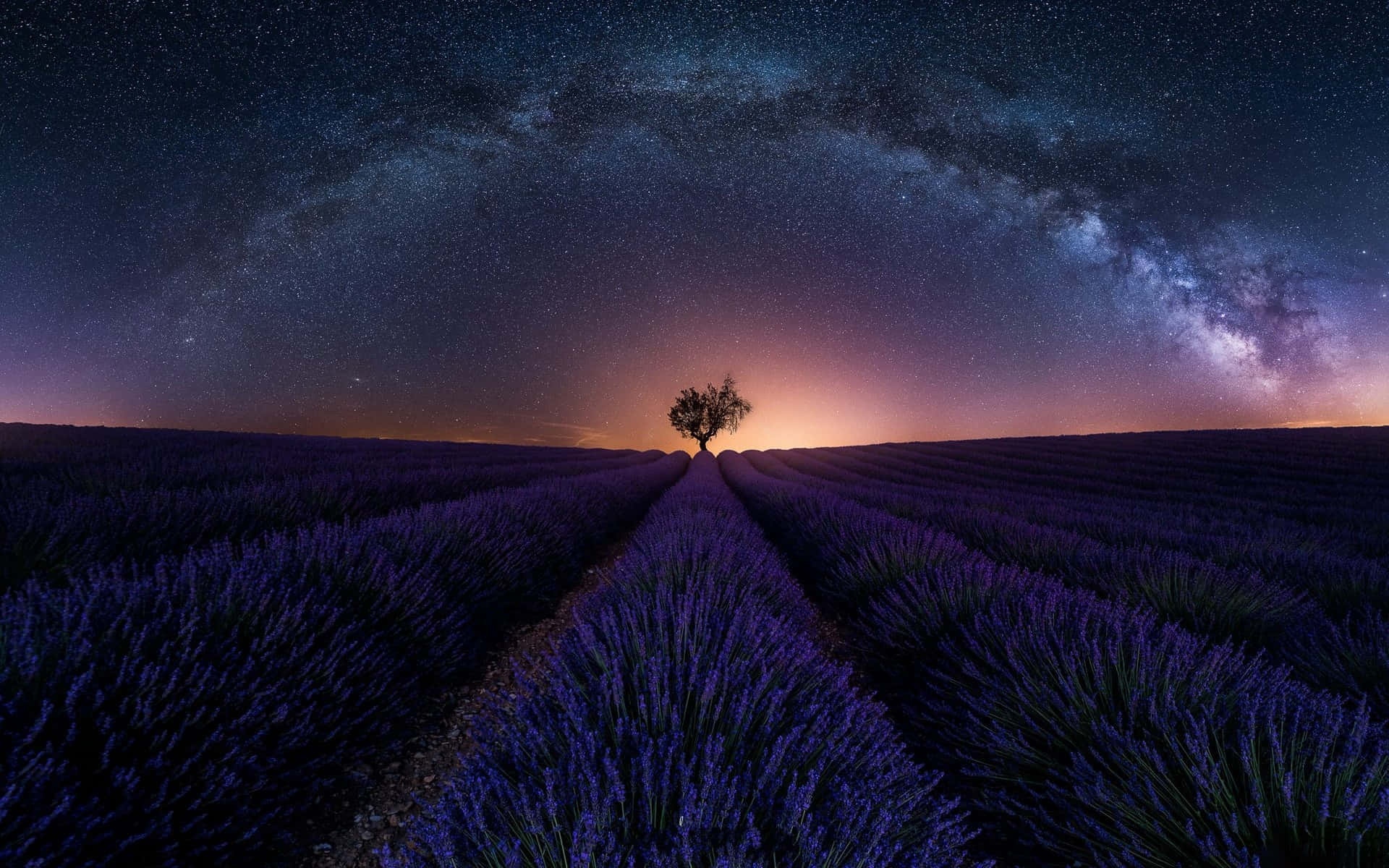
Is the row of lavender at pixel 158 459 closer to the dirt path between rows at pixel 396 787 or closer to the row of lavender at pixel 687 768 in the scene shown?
the dirt path between rows at pixel 396 787

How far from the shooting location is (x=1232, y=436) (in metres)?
19.7

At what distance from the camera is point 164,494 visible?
377cm

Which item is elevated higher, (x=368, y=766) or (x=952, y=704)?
(x=952, y=704)

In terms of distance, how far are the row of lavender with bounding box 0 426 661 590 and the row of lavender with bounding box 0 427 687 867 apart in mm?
393

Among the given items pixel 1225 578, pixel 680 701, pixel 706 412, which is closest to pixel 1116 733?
pixel 680 701

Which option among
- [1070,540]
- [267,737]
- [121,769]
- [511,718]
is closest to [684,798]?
[511,718]

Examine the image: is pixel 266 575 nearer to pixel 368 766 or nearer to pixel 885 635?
pixel 368 766

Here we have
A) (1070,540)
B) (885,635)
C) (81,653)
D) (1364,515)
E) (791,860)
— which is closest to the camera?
(791,860)

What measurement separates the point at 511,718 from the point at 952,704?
5.73ft

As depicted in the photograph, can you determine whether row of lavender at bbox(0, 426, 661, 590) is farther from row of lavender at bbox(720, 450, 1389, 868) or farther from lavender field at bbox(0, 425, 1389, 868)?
row of lavender at bbox(720, 450, 1389, 868)

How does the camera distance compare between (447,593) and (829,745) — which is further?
(447,593)

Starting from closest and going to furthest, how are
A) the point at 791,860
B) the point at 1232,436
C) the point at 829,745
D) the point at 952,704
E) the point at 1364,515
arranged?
1. the point at 791,860
2. the point at 829,745
3. the point at 952,704
4. the point at 1364,515
5. the point at 1232,436

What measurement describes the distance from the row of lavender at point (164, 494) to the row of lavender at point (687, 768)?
2.50 m

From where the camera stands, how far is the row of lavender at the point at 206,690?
1155 millimetres
